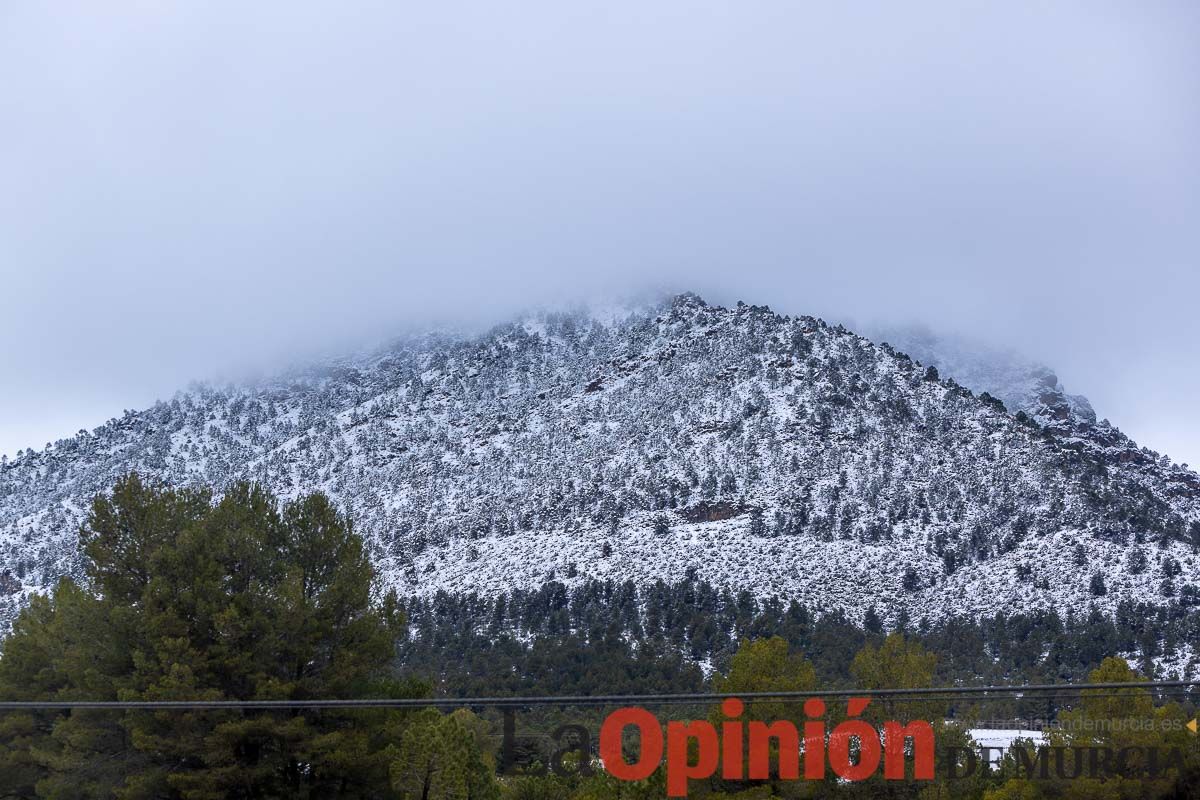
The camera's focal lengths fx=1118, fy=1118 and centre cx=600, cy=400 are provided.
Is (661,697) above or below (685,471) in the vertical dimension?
below

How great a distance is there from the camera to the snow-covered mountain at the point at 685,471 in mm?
69375

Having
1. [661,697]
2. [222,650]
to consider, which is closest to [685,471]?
[222,650]

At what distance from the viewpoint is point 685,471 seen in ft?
287

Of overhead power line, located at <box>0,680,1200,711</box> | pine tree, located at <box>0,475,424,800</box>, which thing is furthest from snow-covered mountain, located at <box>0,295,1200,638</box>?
overhead power line, located at <box>0,680,1200,711</box>

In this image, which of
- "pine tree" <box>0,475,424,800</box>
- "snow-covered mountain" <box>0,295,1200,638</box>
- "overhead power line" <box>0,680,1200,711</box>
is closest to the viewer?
"overhead power line" <box>0,680,1200,711</box>

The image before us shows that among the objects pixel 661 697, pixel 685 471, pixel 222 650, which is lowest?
pixel 661 697

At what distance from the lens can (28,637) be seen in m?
31.4

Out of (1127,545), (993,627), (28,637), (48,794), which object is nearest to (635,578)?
(993,627)

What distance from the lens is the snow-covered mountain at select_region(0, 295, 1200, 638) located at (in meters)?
69.4

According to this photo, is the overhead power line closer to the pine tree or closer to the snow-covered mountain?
the pine tree

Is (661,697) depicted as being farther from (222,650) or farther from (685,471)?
(685,471)

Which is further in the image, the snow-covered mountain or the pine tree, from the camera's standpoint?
the snow-covered mountain

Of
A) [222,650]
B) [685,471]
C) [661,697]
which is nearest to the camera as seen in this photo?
[661,697]

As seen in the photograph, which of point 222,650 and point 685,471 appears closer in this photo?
point 222,650
